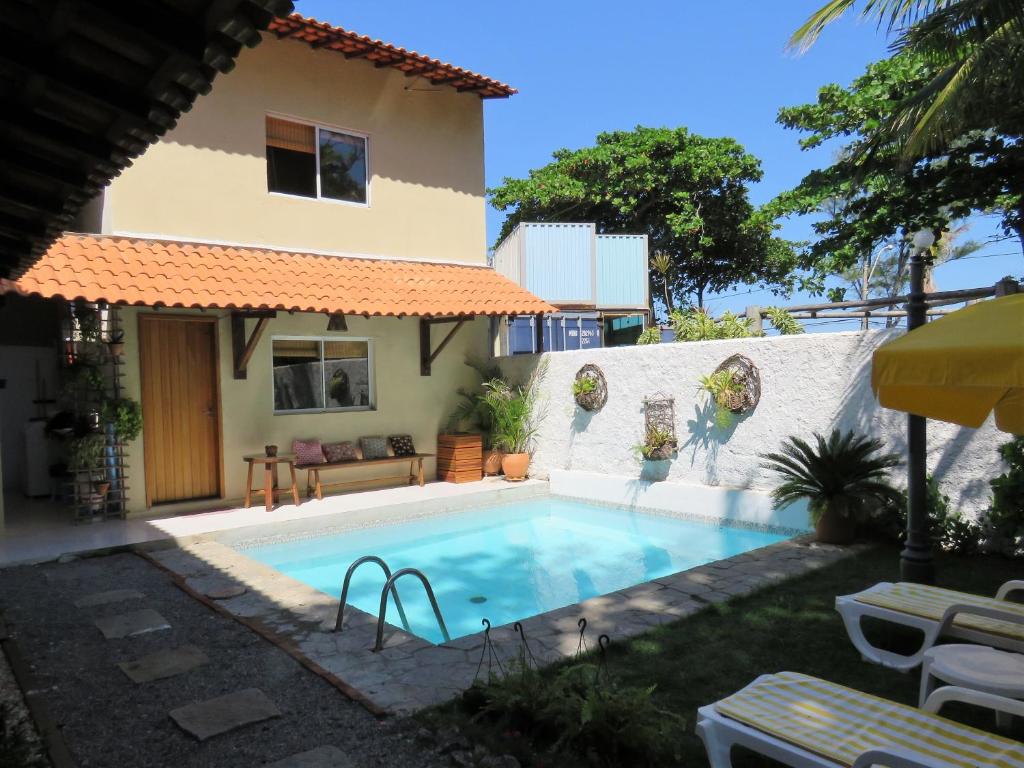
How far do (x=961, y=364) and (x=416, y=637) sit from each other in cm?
381

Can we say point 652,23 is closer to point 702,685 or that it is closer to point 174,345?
point 174,345

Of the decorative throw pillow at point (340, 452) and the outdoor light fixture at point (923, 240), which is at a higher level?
the outdoor light fixture at point (923, 240)

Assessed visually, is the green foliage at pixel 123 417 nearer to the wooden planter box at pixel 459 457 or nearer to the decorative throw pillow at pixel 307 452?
the decorative throw pillow at pixel 307 452

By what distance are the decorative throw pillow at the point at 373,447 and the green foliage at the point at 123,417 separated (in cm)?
343

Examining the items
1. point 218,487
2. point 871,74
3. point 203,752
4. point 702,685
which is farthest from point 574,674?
point 871,74

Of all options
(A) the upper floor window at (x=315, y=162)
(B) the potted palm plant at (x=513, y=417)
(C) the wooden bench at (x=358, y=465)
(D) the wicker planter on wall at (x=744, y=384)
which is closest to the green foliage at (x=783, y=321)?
(D) the wicker planter on wall at (x=744, y=384)

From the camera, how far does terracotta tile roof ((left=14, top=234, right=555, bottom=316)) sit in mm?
8641

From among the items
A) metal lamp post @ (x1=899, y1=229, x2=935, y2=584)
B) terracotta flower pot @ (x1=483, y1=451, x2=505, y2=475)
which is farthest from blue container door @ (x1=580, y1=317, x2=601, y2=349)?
metal lamp post @ (x1=899, y1=229, x2=935, y2=584)

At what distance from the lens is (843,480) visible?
7.56 m

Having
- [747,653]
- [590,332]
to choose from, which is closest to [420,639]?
[747,653]

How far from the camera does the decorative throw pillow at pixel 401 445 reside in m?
12.1

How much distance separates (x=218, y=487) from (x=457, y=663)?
7.17 meters

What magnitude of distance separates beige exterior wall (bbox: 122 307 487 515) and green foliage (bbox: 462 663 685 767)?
7.75m

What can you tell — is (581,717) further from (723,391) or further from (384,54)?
(384,54)
